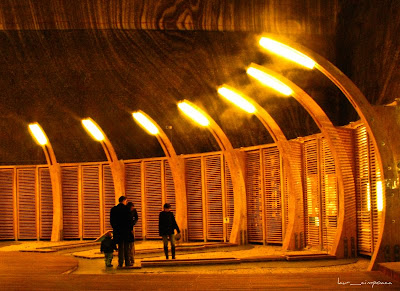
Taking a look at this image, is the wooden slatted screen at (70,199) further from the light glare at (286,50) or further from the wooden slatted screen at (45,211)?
the light glare at (286,50)

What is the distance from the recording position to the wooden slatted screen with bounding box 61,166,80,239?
1933 cm

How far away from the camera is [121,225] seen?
447 inches

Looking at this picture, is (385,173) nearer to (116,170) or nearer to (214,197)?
(214,197)

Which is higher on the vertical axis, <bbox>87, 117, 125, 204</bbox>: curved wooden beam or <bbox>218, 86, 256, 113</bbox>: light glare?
<bbox>218, 86, 256, 113</bbox>: light glare

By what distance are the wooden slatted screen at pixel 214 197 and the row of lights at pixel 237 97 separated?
1.91 m

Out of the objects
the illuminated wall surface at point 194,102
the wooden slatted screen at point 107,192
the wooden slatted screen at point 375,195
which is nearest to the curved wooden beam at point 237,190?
the illuminated wall surface at point 194,102

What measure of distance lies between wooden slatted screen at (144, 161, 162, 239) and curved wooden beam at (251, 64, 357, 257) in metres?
7.54

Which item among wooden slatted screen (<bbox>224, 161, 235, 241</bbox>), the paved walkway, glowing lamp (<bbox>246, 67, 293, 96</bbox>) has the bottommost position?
the paved walkway

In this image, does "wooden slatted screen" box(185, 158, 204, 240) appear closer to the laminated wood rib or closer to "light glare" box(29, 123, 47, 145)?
"light glare" box(29, 123, 47, 145)

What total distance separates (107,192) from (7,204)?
342 cm

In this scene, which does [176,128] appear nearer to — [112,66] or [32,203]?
[112,66]

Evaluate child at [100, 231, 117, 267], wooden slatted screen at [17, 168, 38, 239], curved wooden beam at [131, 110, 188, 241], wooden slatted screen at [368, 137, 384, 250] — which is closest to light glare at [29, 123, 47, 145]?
wooden slatted screen at [17, 168, 38, 239]

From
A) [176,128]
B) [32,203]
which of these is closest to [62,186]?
[32,203]

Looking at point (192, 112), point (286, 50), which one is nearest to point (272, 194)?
point (192, 112)
